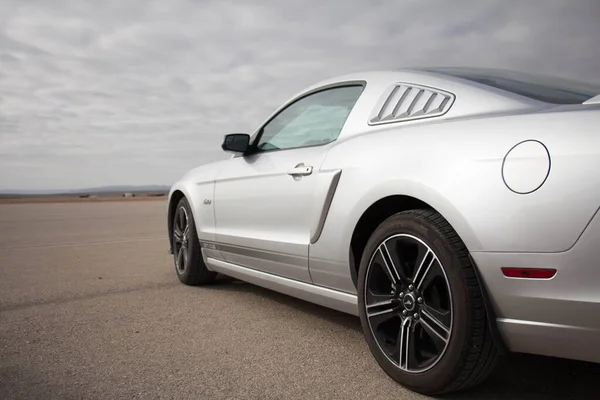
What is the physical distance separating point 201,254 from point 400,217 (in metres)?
2.58

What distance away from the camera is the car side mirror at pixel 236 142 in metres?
3.88

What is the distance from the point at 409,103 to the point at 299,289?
4.06 ft

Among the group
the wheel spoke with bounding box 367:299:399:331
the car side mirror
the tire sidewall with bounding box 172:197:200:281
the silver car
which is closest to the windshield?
the silver car

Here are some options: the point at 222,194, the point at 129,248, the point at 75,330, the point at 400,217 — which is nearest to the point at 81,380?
the point at 75,330

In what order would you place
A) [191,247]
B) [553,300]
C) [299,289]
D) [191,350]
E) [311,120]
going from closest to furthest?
[553,300]
[191,350]
[299,289]
[311,120]
[191,247]

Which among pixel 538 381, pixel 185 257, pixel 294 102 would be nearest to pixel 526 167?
pixel 538 381

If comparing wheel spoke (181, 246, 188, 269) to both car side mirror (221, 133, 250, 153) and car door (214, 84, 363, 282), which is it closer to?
car door (214, 84, 363, 282)

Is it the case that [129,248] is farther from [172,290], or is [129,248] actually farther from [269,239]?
[269,239]

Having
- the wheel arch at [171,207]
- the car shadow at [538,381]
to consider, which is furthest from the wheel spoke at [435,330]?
the wheel arch at [171,207]

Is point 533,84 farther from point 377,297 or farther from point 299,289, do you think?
point 299,289

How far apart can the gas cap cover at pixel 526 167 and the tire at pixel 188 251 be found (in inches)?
123

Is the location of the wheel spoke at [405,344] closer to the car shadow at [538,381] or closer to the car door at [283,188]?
the car shadow at [538,381]

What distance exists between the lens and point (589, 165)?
176cm

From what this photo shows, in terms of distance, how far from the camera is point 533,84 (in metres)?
2.62
